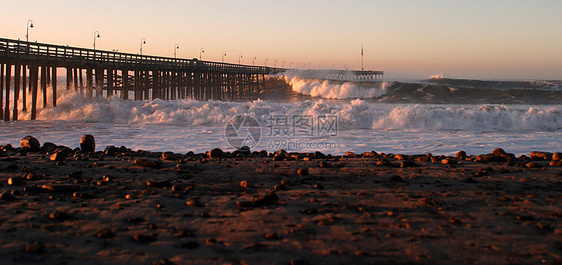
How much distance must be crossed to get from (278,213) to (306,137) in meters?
13.1

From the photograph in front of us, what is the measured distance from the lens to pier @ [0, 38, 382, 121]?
25.2m

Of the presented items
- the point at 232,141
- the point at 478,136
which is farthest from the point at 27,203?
the point at 478,136

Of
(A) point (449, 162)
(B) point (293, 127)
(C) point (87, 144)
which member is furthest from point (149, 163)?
(B) point (293, 127)

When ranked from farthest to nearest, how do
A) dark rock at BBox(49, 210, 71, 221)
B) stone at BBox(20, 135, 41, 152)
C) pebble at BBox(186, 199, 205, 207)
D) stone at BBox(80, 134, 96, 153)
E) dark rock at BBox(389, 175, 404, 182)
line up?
stone at BBox(80, 134, 96, 153), stone at BBox(20, 135, 41, 152), dark rock at BBox(389, 175, 404, 182), pebble at BBox(186, 199, 205, 207), dark rock at BBox(49, 210, 71, 221)

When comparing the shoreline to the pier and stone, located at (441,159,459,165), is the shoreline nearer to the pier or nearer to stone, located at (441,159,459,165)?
stone, located at (441,159,459,165)

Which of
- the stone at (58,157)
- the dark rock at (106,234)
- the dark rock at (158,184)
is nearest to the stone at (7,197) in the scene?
the dark rock at (158,184)

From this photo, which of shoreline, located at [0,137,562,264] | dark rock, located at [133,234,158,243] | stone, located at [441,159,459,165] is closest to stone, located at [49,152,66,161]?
shoreline, located at [0,137,562,264]

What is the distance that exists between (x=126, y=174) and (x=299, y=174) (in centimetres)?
274

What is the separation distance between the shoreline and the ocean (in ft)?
20.2

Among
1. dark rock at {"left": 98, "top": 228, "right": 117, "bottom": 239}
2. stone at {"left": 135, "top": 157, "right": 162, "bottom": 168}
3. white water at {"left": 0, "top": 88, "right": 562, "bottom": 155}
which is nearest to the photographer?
dark rock at {"left": 98, "top": 228, "right": 117, "bottom": 239}

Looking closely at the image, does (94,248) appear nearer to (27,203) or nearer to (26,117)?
(27,203)

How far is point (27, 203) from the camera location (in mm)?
5516

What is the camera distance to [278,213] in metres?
5.16

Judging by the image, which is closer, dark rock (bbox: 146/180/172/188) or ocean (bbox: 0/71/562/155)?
dark rock (bbox: 146/180/172/188)
